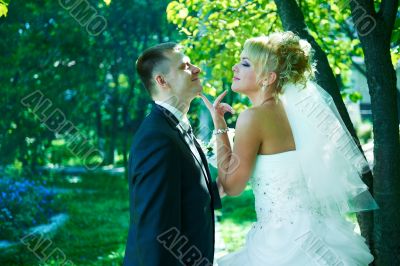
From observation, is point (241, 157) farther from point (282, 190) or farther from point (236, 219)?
point (236, 219)

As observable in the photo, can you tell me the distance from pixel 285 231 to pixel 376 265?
1133mm

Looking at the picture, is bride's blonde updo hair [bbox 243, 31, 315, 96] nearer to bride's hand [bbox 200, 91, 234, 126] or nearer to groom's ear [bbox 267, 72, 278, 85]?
groom's ear [bbox 267, 72, 278, 85]

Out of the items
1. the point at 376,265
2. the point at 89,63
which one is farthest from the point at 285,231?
the point at 89,63

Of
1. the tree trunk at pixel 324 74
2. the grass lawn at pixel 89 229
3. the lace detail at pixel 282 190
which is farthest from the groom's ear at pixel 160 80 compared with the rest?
the grass lawn at pixel 89 229

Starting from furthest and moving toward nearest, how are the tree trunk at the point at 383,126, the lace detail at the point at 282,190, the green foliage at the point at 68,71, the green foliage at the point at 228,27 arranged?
the green foliage at the point at 68,71
the green foliage at the point at 228,27
the tree trunk at the point at 383,126
the lace detail at the point at 282,190

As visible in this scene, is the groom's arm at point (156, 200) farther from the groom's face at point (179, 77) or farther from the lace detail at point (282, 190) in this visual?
the lace detail at point (282, 190)

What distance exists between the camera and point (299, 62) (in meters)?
3.04

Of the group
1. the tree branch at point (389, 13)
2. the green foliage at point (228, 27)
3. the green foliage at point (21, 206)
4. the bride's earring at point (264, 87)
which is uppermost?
the green foliage at point (228, 27)

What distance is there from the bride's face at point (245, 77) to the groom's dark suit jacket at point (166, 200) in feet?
1.83

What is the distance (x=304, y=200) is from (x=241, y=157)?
0.48 m

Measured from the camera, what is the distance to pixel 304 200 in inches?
118

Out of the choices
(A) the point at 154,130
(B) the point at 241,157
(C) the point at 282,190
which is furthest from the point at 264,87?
(A) the point at 154,130

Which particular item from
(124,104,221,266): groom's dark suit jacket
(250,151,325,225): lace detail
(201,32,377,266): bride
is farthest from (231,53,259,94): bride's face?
(124,104,221,266): groom's dark suit jacket

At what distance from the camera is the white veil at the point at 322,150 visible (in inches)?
118
